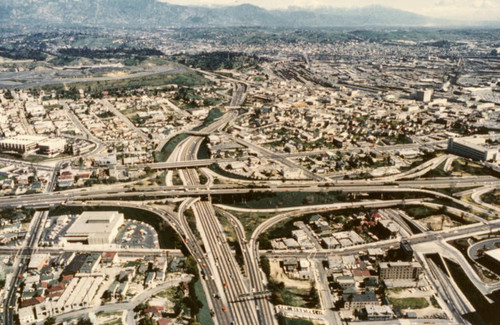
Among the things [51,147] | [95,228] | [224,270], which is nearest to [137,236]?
[95,228]

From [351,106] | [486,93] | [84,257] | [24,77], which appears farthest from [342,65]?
[84,257]

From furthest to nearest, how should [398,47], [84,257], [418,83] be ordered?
1. [398,47]
2. [418,83]
3. [84,257]

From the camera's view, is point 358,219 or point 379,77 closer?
point 358,219

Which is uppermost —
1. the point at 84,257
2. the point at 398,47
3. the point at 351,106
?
the point at 398,47

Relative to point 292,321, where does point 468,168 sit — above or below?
above

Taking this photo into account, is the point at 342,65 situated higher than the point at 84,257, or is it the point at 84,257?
the point at 342,65

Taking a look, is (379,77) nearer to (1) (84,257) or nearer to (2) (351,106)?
(2) (351,106)

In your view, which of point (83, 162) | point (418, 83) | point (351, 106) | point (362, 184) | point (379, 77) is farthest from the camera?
point (379, 77)

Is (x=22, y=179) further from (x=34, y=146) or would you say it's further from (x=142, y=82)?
(x=142, y=82)
